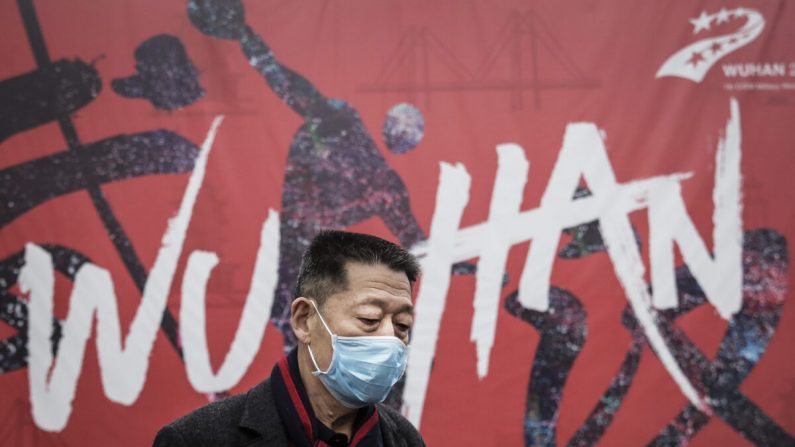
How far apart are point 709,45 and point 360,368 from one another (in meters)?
2.08

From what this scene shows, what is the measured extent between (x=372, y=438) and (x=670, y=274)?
1666 mm

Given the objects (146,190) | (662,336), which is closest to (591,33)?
(662,336)

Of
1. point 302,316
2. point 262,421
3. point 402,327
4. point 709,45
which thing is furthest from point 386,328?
point 709,45

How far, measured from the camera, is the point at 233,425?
1373mm

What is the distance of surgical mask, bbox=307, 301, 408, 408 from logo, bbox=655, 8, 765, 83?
6.04 feet

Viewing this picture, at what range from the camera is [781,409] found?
2.74 meters

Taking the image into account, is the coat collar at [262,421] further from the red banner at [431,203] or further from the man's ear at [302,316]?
the red banner at [431,203]

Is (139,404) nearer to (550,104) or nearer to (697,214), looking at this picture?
(550,104)

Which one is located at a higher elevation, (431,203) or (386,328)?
(431,203)

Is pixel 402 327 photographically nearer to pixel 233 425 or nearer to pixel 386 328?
pixel 386 328

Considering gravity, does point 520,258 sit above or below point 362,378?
above

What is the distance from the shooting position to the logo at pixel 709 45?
286cm

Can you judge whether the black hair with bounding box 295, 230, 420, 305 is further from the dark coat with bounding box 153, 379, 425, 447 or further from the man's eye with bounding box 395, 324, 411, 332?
the dark coat with bounding box 153, 379, 425, 447

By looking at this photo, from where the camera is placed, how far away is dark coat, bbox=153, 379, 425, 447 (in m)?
1.32
